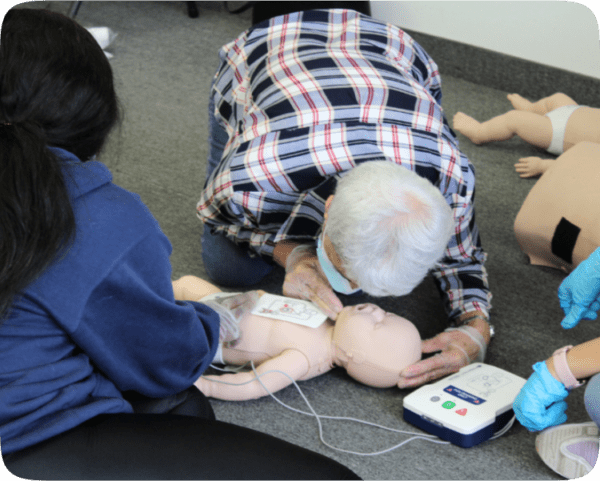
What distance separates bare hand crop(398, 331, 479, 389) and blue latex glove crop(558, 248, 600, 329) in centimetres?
20

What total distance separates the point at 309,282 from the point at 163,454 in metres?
0.56

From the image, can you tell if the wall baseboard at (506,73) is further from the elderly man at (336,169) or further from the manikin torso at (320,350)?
the manikin torso at (320,350)

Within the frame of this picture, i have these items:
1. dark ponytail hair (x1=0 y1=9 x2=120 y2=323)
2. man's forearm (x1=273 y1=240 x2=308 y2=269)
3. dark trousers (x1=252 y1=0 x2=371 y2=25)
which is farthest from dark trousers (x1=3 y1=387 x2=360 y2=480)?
dark trousers (x1=252 y1=0 x2=371 y2=25)

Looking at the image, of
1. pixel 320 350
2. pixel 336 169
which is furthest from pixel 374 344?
pixel 336 169

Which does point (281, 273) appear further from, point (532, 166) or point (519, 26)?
point (519, 26)

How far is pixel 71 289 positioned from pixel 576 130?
1540 mm

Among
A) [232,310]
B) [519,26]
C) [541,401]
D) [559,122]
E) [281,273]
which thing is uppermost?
[519,26]

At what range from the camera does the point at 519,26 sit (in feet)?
7.38

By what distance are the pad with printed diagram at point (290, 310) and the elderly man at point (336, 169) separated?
0.08ft

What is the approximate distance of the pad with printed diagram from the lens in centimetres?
125

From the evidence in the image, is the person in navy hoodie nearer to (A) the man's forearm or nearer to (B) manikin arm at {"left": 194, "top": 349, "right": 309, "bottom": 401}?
(B) manikin arm at {"left": 194, "top": 349, "right": 309, "bottom": 401}

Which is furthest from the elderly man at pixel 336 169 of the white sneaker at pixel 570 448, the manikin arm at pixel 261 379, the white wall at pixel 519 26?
the white wall at pixel 519 26

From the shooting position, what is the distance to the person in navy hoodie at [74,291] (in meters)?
0.76

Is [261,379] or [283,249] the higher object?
[283,249]
